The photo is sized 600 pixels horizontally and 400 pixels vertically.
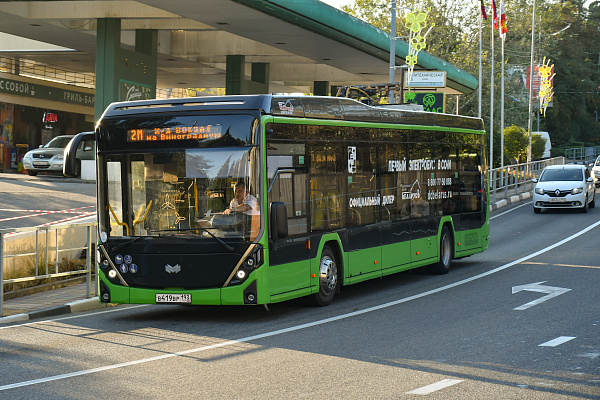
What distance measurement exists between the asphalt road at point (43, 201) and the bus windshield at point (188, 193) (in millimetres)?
7968

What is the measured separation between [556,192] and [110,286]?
76.2 ft

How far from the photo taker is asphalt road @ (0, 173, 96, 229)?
20.5 metres

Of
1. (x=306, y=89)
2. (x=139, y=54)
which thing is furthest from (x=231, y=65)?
(x=306, y=89)

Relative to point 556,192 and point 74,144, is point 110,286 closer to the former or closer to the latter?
point 74,144

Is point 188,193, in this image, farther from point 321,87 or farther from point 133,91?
point 321,87

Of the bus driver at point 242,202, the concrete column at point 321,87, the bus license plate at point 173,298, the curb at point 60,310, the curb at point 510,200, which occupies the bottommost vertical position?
the curb at point 60,310

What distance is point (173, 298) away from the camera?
11.7 meters

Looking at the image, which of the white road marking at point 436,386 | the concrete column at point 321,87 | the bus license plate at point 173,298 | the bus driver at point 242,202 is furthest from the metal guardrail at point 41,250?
the concrete column at point 321,87

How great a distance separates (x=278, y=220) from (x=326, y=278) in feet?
6.66

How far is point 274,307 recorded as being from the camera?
1347 cm

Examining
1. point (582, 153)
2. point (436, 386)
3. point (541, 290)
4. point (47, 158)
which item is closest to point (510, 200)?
point (47, 158)

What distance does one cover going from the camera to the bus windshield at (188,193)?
11.4 metres

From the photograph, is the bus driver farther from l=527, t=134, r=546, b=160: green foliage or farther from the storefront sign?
l=527, t=134, r=546, b=160: green foliage

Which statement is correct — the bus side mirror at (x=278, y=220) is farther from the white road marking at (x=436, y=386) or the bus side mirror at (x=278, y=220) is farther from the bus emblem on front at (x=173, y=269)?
the white road marking at (x=436, y=386)
